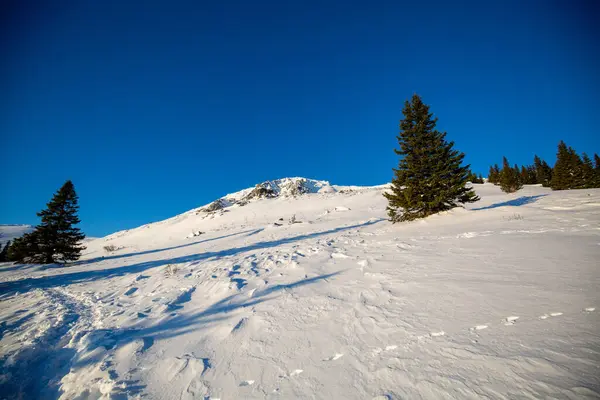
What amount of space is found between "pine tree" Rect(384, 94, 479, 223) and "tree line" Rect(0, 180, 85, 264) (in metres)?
23.0

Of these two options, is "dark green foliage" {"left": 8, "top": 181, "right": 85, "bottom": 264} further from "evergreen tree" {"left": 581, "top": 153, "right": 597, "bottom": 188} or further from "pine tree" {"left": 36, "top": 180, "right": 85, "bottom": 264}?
"evergreen tree" {"left": 581, "top": 153, "right": 597, "bottom": 188}

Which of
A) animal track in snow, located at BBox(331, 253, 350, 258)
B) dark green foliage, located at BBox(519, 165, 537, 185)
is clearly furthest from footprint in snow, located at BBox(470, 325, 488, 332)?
dark green foliage, located at BBox(519, 165, 537, 185)

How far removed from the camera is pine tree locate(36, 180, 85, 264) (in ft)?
54.2

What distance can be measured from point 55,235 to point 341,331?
23.8 m

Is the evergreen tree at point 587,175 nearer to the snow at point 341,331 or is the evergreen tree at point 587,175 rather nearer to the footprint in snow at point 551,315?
the snow at point 341,331

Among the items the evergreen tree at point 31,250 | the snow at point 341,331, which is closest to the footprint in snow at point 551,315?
the snow at point 341,331

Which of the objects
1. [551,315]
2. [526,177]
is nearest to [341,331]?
[551,315]

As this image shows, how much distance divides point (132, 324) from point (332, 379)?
3.88m

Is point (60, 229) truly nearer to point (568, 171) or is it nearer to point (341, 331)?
point (341, 331)

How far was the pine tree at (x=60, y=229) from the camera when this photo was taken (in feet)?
54.2

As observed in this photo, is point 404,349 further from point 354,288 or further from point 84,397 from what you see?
point 84,397

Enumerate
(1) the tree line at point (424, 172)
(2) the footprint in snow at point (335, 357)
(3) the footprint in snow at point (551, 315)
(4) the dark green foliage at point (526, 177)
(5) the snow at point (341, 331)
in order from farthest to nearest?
(4) the dark green foliage at point (526, 177), (1) the tree line at point (424, 172), (3) the footprint in snow at point (551, 315), (2) the footprint in snow at point (335, 357), (5) the snow at point (341, 331)

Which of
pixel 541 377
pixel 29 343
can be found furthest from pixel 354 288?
pixel 29 343

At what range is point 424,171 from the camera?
11945 mm
